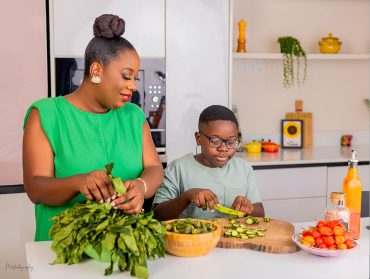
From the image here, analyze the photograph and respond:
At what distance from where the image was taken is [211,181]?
2.12 metres

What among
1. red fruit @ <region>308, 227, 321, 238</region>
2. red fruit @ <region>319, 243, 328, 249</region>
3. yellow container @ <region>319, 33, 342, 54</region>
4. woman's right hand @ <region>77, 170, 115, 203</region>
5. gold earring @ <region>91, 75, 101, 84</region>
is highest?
yellow container @ <region>319, 33, 342, 54</region>

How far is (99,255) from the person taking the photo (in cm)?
140

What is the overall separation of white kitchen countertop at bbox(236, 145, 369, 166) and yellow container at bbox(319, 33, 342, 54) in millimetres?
733

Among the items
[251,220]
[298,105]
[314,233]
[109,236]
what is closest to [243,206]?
[251,220]

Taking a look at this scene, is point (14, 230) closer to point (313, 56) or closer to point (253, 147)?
point (253, 147)

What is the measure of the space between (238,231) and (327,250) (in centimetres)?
29

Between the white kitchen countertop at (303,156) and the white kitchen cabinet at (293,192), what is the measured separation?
0.05 metres

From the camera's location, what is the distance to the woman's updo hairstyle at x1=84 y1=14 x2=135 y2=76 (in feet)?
5.41

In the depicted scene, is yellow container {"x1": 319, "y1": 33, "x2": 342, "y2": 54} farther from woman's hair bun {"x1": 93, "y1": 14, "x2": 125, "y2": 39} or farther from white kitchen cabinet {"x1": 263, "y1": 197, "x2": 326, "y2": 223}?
woman's hair bun {"x1": 93, "y1": 14, "x2": 125, "y2": 39}

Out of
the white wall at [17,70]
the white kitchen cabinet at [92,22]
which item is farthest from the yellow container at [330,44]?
the white wall at [17,70]

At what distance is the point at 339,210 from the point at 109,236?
0.74 meters

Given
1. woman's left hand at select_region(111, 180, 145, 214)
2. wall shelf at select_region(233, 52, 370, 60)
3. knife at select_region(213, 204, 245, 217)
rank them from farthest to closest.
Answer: wall shelf at select_region(233, 52, 370, 60), knife at select_region(213, 204, 245, 217), woman's left hand at select_region(111, 180, 145, 214)

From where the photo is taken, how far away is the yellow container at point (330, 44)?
3953mm

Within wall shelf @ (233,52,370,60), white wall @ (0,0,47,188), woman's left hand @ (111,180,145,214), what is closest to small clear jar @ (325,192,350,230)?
woman's left hand @ (111,180,145,214)
